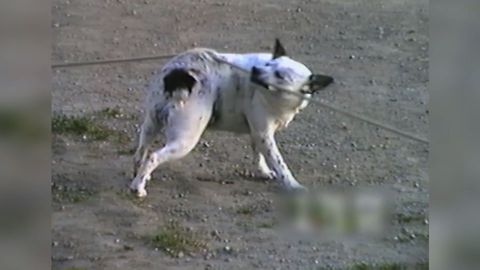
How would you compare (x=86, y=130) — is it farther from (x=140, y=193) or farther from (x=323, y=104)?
(x=323, y=104)

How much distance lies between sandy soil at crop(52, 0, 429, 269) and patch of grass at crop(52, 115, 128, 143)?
0.7 inches

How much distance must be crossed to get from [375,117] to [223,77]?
0.52 m

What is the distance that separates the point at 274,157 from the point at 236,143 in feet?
0.73

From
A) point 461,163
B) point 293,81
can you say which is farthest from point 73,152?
point 461,163

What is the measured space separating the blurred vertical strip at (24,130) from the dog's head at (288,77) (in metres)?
0.89

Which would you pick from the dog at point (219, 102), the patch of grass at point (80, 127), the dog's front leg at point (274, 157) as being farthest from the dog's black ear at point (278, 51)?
the patch of grass at point (80, 127)

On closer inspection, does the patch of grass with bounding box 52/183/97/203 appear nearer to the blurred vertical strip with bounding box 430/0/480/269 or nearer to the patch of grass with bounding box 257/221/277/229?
the patch of grass with bounding box 257/221/277/229

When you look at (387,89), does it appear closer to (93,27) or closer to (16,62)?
(93,27)

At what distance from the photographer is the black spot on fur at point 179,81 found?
2.55 m

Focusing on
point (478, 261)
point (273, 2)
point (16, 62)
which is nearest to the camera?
point (16, 62)

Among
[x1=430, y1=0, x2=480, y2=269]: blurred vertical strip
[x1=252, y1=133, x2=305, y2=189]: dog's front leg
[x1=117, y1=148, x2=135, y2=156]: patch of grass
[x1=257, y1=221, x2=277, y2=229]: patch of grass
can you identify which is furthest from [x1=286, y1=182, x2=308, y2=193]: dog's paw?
[x1=430, y1=0, x2=480, y2=269]: blurred vertical strip

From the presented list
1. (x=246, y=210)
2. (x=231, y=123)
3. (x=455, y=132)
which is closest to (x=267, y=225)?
(x=246, y=210)

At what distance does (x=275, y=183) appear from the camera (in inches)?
105

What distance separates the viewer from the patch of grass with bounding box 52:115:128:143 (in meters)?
2.75
